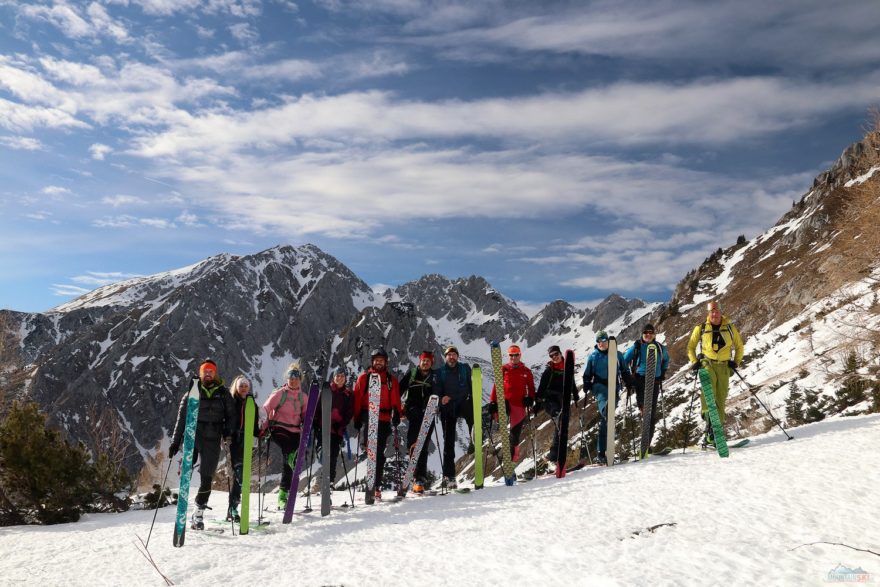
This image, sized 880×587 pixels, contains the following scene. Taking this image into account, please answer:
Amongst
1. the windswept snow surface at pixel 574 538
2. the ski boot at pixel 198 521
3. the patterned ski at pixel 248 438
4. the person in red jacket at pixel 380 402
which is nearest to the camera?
the windswept snow surface at pixel 574 538

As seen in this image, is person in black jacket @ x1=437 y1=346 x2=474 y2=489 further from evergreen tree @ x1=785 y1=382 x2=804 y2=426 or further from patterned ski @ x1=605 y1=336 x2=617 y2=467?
evergreen tree @ x1=785 y1=382 x2=804 y2=426

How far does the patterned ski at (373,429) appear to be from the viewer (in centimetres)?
1027

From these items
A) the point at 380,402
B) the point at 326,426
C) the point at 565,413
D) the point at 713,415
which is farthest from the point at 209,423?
the point at 713,415

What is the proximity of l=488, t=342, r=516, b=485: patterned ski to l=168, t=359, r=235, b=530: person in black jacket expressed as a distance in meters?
4.84

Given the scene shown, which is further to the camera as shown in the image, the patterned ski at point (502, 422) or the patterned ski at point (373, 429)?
the patterned ski at point (502, 422)

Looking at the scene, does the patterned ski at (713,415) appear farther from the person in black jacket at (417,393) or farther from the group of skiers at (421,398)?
the person in black jacket at (417,393)

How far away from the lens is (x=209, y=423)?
8844 millimetres

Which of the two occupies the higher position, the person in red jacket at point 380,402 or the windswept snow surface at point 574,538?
the person in red jacket at point 380,402

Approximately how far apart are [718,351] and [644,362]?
1680 mm

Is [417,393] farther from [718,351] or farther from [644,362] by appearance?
[718,351]

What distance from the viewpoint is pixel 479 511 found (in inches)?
318

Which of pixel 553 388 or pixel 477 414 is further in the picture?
pixel 553 388

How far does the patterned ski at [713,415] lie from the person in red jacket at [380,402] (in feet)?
18.9

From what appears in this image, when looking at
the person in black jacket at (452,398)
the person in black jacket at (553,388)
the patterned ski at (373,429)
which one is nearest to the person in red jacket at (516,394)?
the person in black jacket at (553,388)
